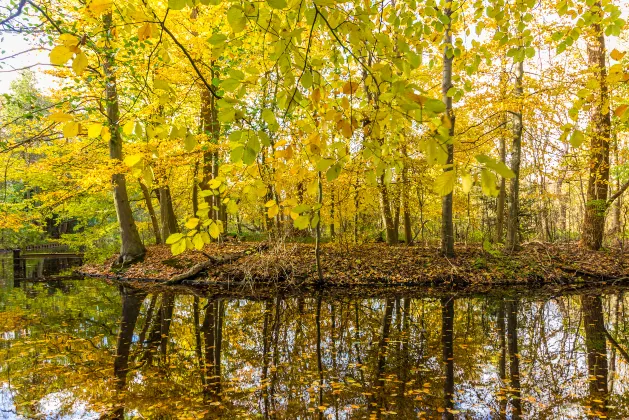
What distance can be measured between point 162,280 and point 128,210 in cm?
324

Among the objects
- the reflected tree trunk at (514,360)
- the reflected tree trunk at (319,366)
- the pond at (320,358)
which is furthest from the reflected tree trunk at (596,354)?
the reflected tree trunk at (319,366)

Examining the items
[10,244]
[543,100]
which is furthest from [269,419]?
[10,244]

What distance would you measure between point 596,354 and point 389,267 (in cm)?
585

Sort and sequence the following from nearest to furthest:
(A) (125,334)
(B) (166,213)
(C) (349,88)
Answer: (C) (349,88), (A) (125,334), (B) (166,213)

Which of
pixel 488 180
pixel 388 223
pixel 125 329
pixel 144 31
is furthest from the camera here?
pixel 388 223

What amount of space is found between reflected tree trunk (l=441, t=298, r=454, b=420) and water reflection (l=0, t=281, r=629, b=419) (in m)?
0.02

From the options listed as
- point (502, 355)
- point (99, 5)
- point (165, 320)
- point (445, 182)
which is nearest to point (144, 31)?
point (99, 5)

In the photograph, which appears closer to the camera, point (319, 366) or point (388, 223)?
point (319, 366)

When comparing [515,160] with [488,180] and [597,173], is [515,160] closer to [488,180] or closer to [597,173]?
[597,173]

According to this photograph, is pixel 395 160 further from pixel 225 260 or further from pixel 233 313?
pixel 225 260

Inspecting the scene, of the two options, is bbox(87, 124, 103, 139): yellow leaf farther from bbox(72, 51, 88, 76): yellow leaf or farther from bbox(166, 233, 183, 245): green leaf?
bbox(166, 233, 183, 245): green leaf

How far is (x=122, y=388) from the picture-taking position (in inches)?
162

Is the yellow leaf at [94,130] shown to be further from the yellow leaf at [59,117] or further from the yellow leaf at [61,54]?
the yellow leaf at [61,54]

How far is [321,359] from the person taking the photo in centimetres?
489
